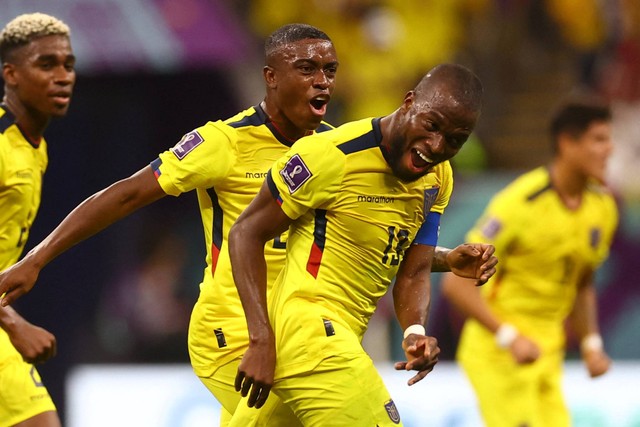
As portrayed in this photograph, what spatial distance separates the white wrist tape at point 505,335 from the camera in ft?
24.7

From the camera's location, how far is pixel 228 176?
556 cm

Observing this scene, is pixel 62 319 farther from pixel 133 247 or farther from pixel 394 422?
pixel 394 422

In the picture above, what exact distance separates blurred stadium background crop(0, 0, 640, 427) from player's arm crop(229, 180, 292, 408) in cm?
614

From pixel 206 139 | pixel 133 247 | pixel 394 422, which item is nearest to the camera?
pixel 394 422

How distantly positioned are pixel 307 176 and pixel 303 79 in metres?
0.87

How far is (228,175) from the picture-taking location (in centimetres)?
555

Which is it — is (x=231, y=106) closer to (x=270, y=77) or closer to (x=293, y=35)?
(x=270, y=77)

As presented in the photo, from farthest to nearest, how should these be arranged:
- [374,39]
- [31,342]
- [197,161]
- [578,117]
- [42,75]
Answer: [374,39], [578,117], [42,75], [31,342], [197,161]

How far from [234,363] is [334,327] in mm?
892

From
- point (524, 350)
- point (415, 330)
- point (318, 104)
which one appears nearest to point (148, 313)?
point (524, 350)

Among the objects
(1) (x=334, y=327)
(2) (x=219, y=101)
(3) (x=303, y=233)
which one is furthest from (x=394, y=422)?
(2) (x=219, y=101)

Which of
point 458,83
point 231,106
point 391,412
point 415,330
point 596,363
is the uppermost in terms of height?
point 458,83

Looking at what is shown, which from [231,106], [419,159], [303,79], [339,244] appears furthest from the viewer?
[231,106]

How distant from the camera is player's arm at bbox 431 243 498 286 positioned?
16.4 feet
